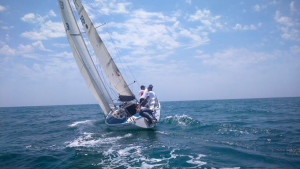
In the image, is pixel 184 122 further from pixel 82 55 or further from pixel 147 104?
pixel 82 55

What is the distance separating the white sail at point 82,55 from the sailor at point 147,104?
399 centimetres

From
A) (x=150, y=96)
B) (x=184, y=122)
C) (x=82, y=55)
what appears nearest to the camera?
(x=150, y=96)

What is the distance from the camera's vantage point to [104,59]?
13.6m

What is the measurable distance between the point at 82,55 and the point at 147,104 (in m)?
6.39

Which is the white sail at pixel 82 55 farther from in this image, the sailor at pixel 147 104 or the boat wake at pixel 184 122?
the boat wake at pixel 184 122

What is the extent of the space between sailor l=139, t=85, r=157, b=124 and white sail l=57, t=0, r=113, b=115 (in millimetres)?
3992

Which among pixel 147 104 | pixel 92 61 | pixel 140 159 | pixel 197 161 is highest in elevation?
pixel 92 61

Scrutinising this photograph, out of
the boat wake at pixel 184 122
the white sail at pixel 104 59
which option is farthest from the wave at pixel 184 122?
the white sail at pixel 104 59

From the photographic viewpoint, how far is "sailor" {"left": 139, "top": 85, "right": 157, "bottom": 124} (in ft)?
34.2

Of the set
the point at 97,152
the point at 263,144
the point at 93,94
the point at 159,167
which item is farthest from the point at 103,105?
the point at 263,144

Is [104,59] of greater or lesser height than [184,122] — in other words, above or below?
above

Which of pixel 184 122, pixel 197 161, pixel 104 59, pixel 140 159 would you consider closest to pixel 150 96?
pixel 184 122

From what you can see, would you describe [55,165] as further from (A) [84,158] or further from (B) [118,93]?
(B) [118,93]

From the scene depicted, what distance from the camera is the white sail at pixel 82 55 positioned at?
1355 centimetres
